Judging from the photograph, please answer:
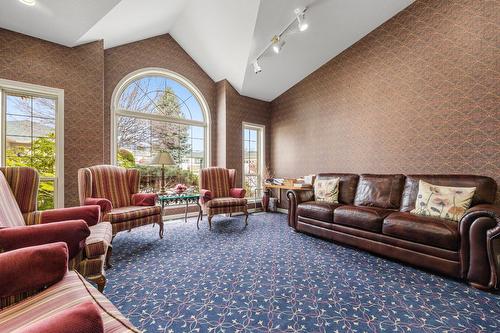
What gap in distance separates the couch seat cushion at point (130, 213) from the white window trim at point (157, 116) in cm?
139

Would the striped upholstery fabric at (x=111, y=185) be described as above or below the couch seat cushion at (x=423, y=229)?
above

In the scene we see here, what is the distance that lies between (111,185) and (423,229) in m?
3.88

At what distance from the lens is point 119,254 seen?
8.79ft

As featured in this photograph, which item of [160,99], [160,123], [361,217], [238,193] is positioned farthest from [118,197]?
[361,217]

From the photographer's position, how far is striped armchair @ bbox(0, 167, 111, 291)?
1318 mm

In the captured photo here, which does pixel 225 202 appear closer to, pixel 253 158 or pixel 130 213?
pixel 130 213

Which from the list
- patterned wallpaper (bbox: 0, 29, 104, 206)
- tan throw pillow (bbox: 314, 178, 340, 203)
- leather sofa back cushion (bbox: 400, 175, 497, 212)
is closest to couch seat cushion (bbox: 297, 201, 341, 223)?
tan throw pillow (bbox: 314, 178, 340, 203)

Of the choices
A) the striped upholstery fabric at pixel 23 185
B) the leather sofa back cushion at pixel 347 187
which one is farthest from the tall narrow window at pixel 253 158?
the striped upholstery fabric at pixel 23 185

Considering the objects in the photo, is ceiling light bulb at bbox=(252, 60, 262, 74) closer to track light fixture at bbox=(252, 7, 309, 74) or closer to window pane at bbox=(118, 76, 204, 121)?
track light fixture at bbox=(252, 7, 309, 74)

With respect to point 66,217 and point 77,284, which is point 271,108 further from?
point 77,284

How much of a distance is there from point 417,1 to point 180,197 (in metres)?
4.59

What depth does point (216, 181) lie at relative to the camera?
14.0 feet

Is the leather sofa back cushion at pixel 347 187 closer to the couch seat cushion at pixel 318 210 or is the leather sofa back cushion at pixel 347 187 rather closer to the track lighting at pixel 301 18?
the couch seat cushion at pixel 318 210

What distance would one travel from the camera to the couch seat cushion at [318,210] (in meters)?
3.11
